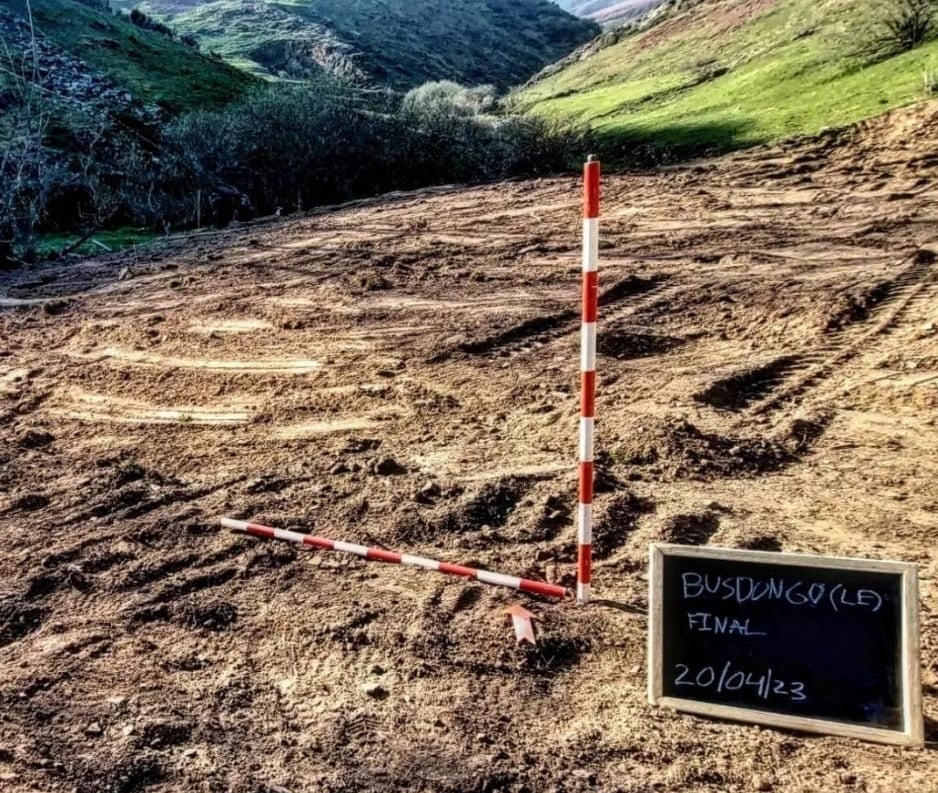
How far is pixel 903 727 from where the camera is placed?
2777mm

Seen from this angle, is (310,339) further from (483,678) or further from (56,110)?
(56,110)

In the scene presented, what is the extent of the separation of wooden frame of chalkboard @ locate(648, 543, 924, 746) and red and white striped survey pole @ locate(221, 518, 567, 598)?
775mm

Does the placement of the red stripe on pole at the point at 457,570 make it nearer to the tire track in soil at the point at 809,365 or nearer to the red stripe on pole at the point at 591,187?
the red stripe on pole at the point at 591,187

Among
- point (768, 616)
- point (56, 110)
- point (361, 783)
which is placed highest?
point (56, 110)

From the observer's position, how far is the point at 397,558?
4.07 metres

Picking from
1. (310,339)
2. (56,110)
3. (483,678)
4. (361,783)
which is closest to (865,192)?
(310,339)

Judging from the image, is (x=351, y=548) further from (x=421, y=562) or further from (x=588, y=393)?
(x=588, y=393)

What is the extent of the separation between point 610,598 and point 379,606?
976 millimetres

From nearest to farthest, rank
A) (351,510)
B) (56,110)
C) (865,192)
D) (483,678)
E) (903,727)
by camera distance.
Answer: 1. (903,727)
2. (483,678)
3. (351,510)
4. (865,192)
5. (56,110)

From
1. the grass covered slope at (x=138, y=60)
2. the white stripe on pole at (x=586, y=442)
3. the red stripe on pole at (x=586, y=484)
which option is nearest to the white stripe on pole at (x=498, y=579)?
the red stripe on pole at (x=586, y=484)

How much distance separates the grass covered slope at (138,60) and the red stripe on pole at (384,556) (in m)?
20.7

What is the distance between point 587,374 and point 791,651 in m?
1.26

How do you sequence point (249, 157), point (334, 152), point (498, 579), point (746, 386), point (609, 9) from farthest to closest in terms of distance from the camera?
1. point (609, 9)
2. point (249, 157)
3. point (334, 152)
4. point (746, 386)
5. point (498, 579)

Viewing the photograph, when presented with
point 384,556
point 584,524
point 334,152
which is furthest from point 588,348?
point 334,152
